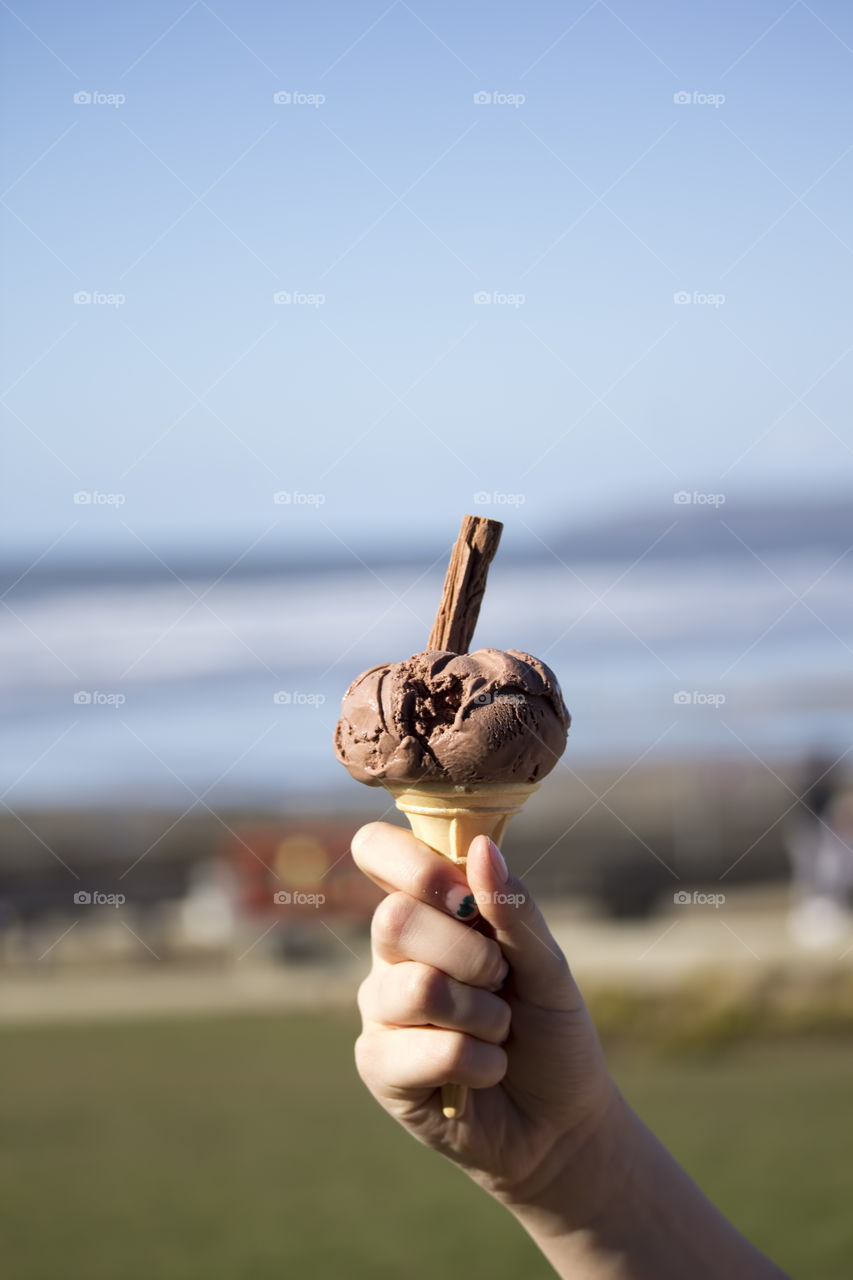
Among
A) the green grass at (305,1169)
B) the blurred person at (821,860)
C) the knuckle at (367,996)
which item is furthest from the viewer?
the blurred person at (821,860)

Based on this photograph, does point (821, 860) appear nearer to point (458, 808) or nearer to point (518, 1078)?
point (518, 1078)

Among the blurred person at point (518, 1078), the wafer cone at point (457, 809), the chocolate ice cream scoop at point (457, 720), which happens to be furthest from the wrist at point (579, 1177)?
the chocolate ice cream scoop at point (457, 720)

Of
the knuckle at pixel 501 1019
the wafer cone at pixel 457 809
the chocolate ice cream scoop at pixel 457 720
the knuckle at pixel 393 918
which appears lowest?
the knuckle at pixel 501 1019

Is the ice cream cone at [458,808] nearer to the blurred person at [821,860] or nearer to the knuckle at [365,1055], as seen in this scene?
the knuckle at [365,1055]

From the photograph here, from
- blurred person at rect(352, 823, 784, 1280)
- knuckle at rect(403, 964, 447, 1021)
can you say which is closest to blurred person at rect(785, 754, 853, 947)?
blurred person at rect(352, 823, 784, 1280)

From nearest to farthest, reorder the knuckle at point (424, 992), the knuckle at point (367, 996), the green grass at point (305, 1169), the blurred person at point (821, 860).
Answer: the knuckle at point (424, 992) < the knuckle at point (367, 996) < the green grass at point (305, 1169) < the blurred person at point (821, 860)

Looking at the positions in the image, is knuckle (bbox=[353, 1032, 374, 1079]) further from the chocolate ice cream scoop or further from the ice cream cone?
the chocolate ice cream scoop

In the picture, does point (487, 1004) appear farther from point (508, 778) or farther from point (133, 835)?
point (133, 835)

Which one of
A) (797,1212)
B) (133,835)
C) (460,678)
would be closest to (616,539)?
(133,835)
